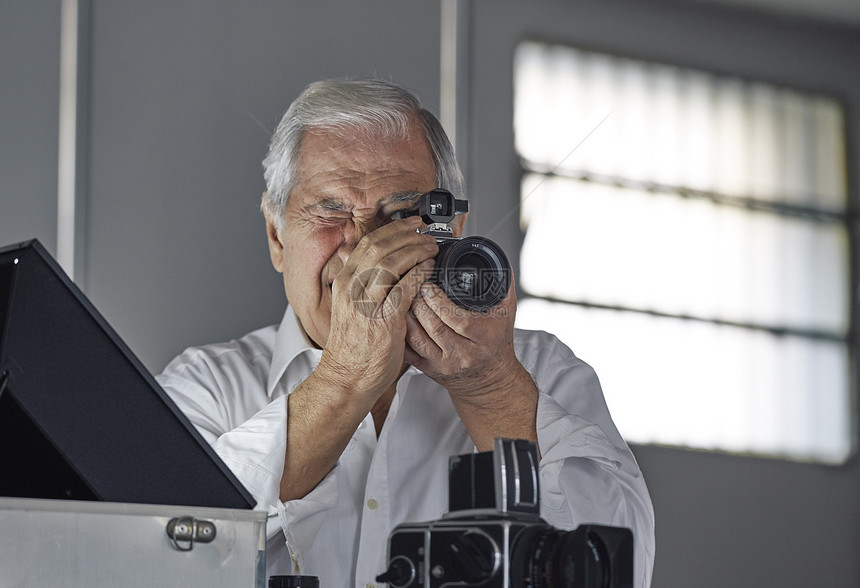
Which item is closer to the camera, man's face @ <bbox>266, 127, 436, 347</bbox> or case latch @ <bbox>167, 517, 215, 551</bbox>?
case latch @ <bbox>167, 517, 215, 551</bbox>

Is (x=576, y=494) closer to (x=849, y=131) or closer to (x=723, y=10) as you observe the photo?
(x=723, y=10)

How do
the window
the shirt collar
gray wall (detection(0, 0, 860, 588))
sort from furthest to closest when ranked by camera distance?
the window → gray wall (detection(0, 0, 860, 588)) → the shirt collar

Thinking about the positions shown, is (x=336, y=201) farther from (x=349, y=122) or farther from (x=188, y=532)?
(x=188, y=532)

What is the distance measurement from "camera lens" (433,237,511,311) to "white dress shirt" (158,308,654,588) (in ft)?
0.69

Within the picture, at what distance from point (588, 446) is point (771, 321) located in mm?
1921

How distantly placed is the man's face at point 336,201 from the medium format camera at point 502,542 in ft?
2.59

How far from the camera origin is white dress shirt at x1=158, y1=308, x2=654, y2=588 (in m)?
1.44

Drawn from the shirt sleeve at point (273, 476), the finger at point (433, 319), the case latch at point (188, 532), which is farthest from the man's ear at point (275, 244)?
the case latch at point (188, 532)

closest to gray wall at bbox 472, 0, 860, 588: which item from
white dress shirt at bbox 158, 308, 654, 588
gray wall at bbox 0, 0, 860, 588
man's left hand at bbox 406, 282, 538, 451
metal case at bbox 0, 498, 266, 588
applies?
gray wall at bbox 0, 0, 860, 588

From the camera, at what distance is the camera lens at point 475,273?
1.39 meters

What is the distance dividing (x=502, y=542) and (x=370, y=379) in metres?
0.64

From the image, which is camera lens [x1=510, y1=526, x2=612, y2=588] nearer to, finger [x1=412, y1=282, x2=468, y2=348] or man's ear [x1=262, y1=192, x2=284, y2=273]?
finger [x1=412, y1=282, x2=468, y2=348]

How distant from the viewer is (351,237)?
1.70 m

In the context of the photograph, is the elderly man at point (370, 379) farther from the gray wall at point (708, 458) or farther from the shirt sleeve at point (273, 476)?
the gray wall at point (708, 458)
